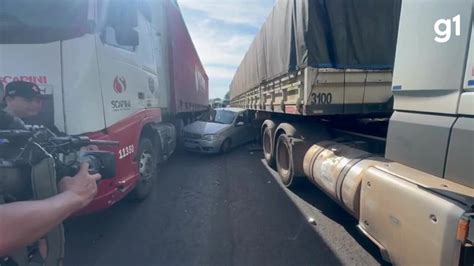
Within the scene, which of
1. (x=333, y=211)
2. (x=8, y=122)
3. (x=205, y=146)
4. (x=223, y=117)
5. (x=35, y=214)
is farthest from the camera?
(x=223, y=117)

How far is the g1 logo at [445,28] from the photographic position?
1842 mm

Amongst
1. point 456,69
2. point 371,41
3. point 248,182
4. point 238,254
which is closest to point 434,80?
point 456,69

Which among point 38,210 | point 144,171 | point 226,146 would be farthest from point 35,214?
point 226,146

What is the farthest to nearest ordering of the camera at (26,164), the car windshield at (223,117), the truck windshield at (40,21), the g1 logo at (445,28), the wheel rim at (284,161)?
the car windshield at (223,117) < the wheel rim at (284,161) < the truck windshield at (40,21) < the g1 logo at (445,28) < the camera at (26,164)

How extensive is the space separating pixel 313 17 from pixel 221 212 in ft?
9.77

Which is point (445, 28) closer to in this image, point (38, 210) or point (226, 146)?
point (38, 210)

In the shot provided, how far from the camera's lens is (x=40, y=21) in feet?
9.11

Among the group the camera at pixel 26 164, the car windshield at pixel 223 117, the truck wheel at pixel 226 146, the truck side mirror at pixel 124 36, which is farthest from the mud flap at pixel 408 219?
the car windshield at pixel 223 117

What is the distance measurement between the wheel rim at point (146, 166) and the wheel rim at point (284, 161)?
7.75 feet

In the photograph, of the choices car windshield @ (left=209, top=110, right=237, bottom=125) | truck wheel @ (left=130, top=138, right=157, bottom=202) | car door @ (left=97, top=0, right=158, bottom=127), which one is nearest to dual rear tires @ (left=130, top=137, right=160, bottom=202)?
Answer: truck wheel @ (left=130, top=138, right=157, bottom=202)

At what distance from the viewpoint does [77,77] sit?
2.81 meters

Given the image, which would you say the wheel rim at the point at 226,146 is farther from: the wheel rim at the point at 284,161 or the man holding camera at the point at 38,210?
the man holding camera at the point at 38,210

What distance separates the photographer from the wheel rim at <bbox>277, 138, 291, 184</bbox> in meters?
5.04

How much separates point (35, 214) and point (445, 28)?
269cm
